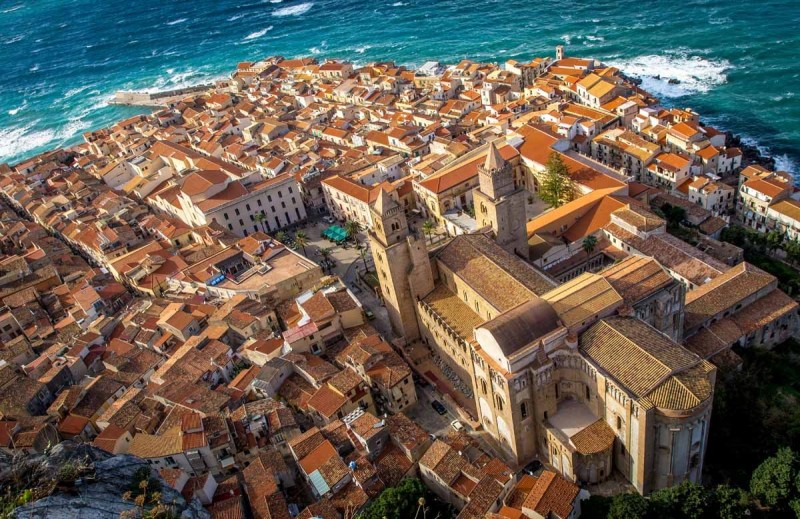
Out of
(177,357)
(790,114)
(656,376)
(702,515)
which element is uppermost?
(656,376)

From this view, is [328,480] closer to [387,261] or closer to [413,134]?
[387,261]

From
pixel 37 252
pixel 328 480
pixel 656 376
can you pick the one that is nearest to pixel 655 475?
pixel 656 376

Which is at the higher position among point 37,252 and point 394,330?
point 37,252

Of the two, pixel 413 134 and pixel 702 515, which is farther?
pixel 413 134

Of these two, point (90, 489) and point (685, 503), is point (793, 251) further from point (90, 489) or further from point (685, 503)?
point (90, 489)

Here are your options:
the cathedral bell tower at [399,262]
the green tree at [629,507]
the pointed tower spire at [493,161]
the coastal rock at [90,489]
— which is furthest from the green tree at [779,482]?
the coastal rock at [90,489]

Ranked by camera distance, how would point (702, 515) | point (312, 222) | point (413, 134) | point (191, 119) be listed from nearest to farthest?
point (702, 515)
point (312, 222)
point (413, 134)
point (191, 119)

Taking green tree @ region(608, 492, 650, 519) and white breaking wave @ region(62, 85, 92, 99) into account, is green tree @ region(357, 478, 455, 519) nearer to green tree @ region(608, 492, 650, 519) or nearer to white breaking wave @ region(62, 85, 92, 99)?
green tree @ region(608, 492, 650, 519)

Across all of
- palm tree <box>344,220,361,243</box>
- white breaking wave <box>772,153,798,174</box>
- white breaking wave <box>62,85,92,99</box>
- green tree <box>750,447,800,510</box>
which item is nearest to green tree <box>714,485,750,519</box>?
green tree <box>750,447,800,510</box>
